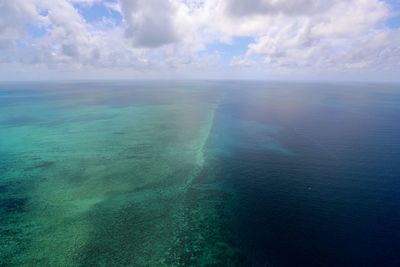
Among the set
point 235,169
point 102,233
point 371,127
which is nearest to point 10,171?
point 102,233

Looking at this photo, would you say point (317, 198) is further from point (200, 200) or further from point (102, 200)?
point (102, 200)

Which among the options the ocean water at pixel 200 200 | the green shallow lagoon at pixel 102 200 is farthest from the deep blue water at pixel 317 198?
the green shallow lagoon at pixel 102 200

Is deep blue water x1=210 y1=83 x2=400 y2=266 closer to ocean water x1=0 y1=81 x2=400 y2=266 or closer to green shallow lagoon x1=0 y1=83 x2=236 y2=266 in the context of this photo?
ocean water x1=0 y1=81 x2=400 y2=266

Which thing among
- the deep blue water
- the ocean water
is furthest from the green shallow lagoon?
the deep blue water

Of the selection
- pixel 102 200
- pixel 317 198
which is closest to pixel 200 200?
pixel 102 200

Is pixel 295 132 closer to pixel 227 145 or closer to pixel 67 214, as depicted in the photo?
pixel 227 145
